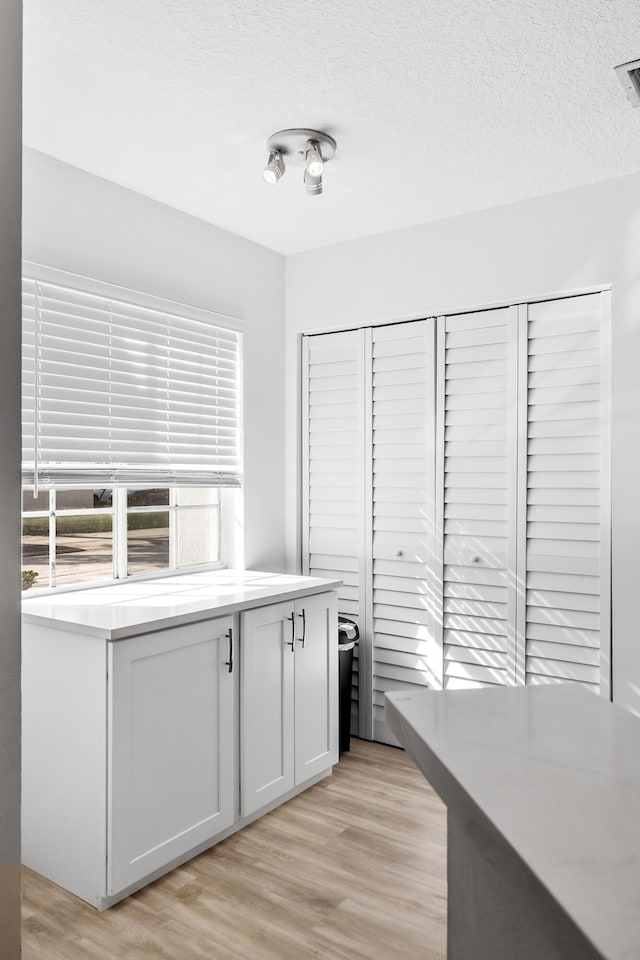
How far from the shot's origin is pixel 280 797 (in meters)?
2.85

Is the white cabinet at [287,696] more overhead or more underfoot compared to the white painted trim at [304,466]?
more underfoot

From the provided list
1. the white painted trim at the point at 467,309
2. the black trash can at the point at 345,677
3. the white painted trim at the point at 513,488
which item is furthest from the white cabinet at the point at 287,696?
the white painted trim at the point at 467,309

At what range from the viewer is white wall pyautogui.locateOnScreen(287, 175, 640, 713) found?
109 inches

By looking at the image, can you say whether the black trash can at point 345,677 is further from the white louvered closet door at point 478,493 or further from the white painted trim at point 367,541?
the white louvered closet door at point 478,493

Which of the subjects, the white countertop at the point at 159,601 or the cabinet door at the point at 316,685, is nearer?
the white countertop at the point at 159,601

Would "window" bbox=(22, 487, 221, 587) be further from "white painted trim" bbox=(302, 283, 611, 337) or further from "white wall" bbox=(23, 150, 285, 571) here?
"white painted trim" bbox=(302, 283, 611, 337)

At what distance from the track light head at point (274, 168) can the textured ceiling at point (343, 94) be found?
0.08 metres

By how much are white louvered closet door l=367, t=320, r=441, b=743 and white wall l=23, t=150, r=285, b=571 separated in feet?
1.88

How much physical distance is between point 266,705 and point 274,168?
2.04 metres

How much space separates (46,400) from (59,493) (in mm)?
423

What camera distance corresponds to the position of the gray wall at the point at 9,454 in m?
1.23

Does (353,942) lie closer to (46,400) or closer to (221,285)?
(46,400)

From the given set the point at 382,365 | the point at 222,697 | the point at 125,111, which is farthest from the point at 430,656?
the point at 125,111

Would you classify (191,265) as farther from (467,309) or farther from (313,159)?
(467,309)
